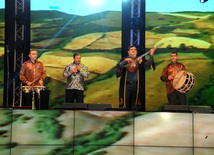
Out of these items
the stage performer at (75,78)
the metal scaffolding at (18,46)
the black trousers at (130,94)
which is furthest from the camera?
the metal scaffolding at (18,46)

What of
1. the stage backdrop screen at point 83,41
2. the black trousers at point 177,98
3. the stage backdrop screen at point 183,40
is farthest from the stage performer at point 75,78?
the stage backdrop screen at point 183,40

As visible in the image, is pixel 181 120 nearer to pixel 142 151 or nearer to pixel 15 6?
pixel 142 151

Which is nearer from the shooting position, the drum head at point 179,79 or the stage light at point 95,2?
the drum head at point 179,79

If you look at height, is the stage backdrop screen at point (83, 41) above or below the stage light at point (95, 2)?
below

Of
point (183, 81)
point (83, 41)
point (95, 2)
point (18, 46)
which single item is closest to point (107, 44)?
point (83, 41)

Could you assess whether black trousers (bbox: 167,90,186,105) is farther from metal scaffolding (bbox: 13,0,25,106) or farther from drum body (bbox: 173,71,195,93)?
metal scaffolding (bbox: 13,0,25,106)

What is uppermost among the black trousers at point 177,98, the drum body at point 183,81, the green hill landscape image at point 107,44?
the green hill landscape image at point 107,44

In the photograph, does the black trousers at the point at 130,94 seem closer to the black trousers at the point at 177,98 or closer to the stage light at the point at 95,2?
the black trousers at the point at 177,98

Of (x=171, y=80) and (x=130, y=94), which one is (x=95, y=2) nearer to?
(x=130, y=94)

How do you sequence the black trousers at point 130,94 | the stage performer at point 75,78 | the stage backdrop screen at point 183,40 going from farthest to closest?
the stage backdrop screen at point 183,40 → the black trousers at point 130,94 → the stage performer at point 75,78

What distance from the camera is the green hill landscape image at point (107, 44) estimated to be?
7426 millimetres

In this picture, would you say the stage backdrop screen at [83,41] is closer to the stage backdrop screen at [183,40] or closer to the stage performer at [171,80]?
the stage backdrop screen at [183,40]

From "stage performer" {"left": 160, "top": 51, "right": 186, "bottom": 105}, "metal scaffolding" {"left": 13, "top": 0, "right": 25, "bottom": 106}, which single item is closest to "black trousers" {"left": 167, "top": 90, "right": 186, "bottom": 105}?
"stage performer" {"left": 160, "top": 51, "right": 186, "bottom": 105}

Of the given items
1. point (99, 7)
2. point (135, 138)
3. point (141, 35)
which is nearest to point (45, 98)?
point (135, 138)
